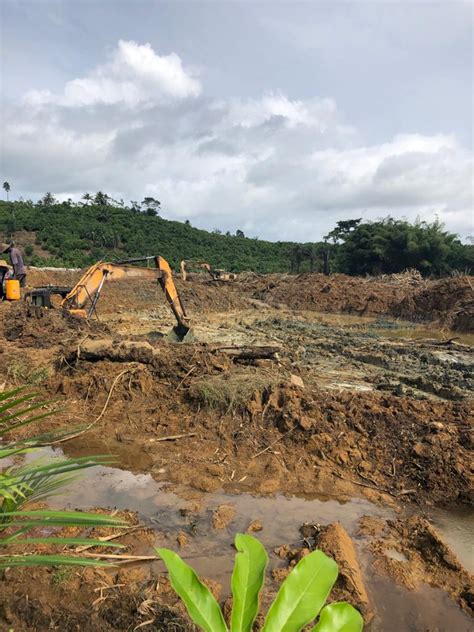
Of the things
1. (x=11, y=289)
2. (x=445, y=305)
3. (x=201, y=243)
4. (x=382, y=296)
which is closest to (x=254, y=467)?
(x=11, y=289)

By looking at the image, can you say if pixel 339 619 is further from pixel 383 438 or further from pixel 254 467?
pixel 383 438

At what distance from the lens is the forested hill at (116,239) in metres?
48.5

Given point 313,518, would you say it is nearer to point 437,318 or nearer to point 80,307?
point 80,307

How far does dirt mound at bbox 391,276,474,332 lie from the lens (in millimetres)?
18703

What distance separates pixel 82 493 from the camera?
15.0 feet

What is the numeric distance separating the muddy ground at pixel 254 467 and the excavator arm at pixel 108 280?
455 mm

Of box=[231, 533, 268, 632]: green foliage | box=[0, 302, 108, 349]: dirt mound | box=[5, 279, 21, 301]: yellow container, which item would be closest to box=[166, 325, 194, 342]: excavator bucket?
box=[0, 302, 108, 349]: dirt mound

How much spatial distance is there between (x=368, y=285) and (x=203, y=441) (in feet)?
73.5

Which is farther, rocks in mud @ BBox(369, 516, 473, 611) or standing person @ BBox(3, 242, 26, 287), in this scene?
standing person @ BBox(3, 242, 26, 287)

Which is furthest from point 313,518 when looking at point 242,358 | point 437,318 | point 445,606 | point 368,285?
point 368,285

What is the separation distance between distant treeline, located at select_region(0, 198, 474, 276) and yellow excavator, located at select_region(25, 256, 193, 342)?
2559 cm

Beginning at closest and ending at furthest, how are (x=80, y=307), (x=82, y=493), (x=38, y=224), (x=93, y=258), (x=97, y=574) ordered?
(x=97, y=574) < (x=82, y=493) < (x=80, y=307) < (x=93, y=258) < (x=38, y=224)

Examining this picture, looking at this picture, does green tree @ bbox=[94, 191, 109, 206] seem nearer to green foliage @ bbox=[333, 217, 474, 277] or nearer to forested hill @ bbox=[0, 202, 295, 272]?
forested hill @ bbox=[0, 202, 295, 272]

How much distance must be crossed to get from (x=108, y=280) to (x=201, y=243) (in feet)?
173
